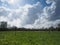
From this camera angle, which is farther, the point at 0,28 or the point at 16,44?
the point at 0,28

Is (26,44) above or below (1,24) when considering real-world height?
below

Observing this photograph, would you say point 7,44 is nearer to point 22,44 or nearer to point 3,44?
point 3,44

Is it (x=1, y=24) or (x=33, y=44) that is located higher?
(x=1, y=24)

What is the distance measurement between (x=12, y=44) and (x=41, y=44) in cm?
295

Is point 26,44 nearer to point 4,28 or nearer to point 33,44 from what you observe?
point 33,44

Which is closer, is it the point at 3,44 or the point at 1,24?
the point at 3,44

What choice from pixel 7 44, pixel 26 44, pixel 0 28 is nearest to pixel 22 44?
pixel 26 44

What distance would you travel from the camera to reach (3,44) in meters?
17.5

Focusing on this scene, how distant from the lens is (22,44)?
17922 mm

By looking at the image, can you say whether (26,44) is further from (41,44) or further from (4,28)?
(4,28)

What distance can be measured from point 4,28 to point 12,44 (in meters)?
35.4

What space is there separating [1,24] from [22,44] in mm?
36309

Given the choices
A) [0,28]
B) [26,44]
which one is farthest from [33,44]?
[0,28]

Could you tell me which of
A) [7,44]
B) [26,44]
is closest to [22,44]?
[26,44]
